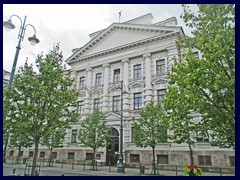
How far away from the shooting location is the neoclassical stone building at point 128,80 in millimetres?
Result: 22953

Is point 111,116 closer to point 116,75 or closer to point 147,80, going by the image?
point 116,75

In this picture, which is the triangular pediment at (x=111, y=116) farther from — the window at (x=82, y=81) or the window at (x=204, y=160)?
the window at (x=204, y=160)

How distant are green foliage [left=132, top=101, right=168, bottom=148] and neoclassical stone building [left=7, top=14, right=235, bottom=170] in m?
3.40

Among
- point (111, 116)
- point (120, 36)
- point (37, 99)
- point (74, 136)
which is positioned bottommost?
point (74, 136)

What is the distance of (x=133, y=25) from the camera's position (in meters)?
29.4

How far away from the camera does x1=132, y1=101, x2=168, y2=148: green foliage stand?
19141 mm

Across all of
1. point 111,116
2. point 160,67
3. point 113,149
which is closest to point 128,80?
point 160,67

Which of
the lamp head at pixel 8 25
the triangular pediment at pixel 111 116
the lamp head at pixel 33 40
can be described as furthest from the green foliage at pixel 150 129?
the lamp head at pixel 8 25

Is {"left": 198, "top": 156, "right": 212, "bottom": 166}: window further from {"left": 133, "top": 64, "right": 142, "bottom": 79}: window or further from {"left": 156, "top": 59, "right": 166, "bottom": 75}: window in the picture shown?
{"left": 133, "top": 64, "right": 142, "bottom": 79}: window

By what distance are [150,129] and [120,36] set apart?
1703 cm

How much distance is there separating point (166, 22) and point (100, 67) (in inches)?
471

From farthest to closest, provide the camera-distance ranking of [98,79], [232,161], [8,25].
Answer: [98,79] < [232,161] < [8,25]

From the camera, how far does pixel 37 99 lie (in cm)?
1297
